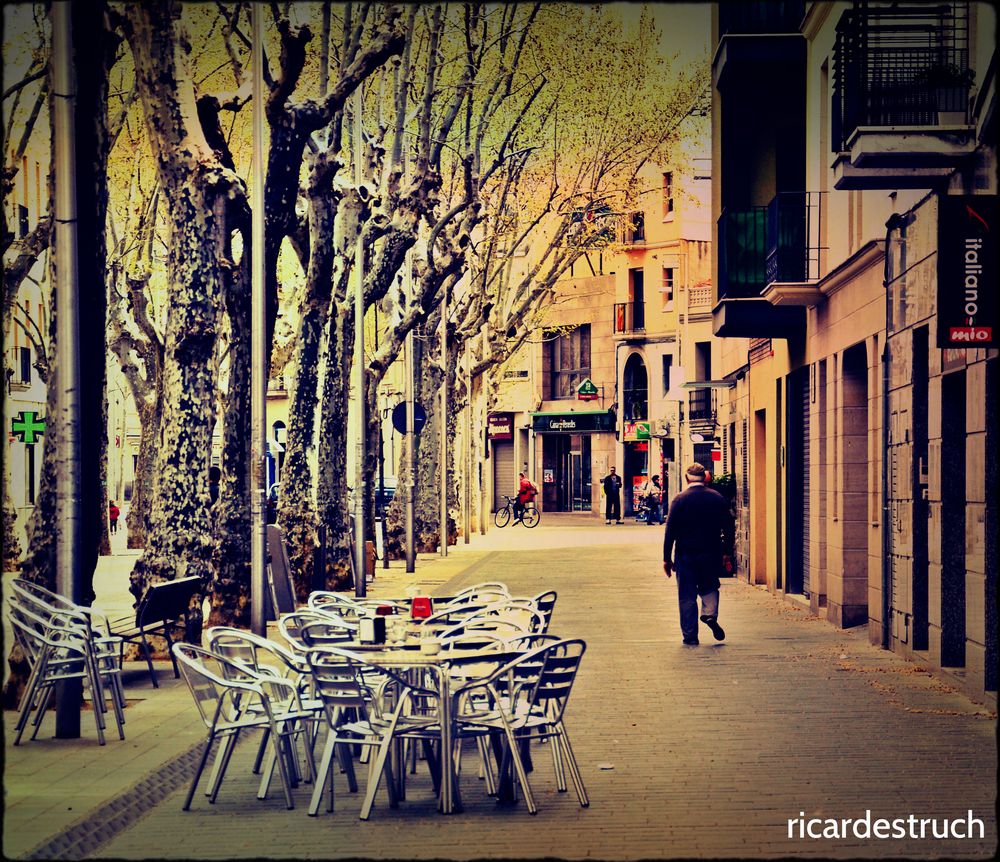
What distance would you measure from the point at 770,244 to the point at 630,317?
4929 cm

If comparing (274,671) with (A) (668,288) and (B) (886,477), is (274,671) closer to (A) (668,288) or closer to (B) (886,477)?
(B) (886,477)

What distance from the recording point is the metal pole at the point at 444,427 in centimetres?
3688

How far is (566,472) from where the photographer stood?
7725cm

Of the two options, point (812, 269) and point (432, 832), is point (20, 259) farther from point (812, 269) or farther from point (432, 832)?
point (432, 832)

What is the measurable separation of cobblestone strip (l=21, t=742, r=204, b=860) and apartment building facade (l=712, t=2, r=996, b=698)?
6321mm

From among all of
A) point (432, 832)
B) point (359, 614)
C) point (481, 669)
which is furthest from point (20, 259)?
point (432, 832)

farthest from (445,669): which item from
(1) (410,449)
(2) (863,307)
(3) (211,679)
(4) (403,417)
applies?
(1) (410,449)

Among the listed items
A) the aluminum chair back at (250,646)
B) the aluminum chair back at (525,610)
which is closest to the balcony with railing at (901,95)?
the aluminum chair back at (525,610)

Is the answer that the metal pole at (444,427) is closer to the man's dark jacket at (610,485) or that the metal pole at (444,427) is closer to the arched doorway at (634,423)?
the man's dark jacket at (610,485)

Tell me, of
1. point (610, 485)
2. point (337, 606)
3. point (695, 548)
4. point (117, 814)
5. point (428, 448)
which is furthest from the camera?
point (610, 485)

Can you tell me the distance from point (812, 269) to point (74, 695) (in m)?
13.7

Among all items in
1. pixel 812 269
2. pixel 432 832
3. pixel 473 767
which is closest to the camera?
pixel 432 832

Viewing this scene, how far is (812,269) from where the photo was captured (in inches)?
899

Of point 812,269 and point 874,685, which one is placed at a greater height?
point 812,269
